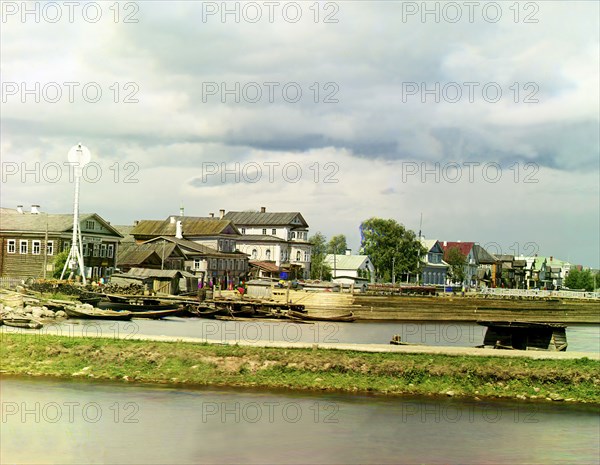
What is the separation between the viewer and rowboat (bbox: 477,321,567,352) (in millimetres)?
32938

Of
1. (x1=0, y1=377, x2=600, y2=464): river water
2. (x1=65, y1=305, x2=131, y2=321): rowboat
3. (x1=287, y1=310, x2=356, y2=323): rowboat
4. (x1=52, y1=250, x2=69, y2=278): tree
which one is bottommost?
(x1=0, y1=377, x2=600, y2=464): river water

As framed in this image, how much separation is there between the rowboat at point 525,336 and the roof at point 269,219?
81420 millimetres

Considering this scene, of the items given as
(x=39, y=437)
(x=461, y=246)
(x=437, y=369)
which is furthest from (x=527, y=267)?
(x=39, y=437)

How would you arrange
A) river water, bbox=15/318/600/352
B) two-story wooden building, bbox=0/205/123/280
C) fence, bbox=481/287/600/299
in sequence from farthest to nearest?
1. fence, bbox=481/287/600/299
2. two-story wooden building, bbox=0/205/123/280
3. river water, bbox=15/318/600/352

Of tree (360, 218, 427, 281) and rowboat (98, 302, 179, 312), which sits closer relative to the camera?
rowboat (98, 302, 179, 312)

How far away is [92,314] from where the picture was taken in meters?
46.5

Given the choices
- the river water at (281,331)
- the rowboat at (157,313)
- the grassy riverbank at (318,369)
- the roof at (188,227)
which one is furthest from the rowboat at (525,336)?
the roof at (188,227)

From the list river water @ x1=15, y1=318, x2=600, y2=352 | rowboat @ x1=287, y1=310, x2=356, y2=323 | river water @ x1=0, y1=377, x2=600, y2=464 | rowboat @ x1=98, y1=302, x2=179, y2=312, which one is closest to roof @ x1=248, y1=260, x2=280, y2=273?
rowboat @ x1=287, y1=310, x2=356, y2=323

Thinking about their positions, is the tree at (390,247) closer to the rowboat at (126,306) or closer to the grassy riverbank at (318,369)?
the rowboat at (126,306)

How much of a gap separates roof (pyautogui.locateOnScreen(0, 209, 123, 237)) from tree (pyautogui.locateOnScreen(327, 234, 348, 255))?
79785 mm

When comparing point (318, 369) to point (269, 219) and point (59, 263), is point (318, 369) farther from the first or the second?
point (269, 219)

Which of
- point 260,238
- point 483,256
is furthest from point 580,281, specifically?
point 260,238

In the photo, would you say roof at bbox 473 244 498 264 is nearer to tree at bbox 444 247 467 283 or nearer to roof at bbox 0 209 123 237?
tree at bbox 444 247 467 283

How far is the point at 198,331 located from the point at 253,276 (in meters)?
58.5
